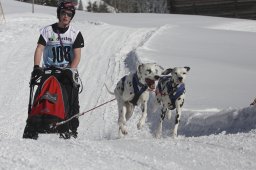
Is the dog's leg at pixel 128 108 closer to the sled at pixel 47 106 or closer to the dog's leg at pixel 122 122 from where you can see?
the dog's leg at pixel 122 122

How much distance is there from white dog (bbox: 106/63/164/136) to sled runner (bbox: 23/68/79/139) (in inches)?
56.1

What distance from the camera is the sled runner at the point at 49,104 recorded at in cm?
682

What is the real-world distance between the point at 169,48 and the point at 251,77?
4835mm

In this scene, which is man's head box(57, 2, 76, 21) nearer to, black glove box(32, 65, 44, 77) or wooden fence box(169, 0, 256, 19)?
black glove box(32, 65, 44, 77)

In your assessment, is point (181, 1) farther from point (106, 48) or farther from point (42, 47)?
point (42, 47)

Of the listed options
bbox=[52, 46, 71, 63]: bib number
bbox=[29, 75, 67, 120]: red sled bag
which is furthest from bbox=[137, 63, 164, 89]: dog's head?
bbox=[29, 75, 67, 120]: red sled bag

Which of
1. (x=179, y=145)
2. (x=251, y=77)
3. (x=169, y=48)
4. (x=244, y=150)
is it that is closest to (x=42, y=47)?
(x=179, y=145)

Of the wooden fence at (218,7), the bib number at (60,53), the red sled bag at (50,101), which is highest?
the bib number at (60,53)

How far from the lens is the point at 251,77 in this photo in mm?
14156

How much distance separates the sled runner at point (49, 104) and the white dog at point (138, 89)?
142 centimetres

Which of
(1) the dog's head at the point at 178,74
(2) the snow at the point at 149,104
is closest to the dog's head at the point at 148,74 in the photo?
(1) the dog's head at the point at 178,74

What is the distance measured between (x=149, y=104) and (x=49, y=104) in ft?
16.4

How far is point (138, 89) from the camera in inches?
327

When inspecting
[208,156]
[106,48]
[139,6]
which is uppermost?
[208,156]
